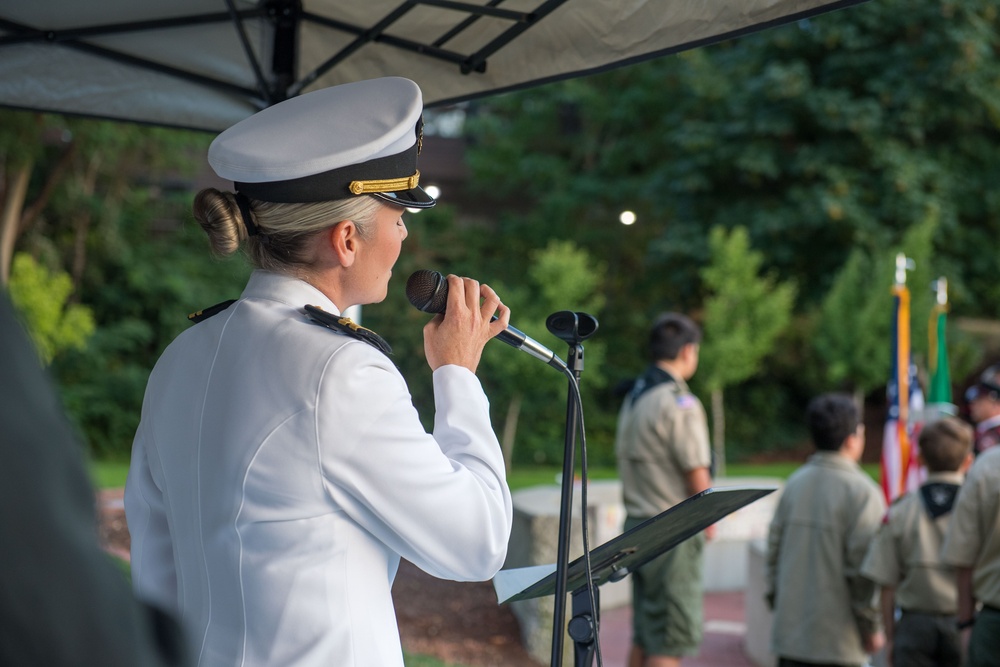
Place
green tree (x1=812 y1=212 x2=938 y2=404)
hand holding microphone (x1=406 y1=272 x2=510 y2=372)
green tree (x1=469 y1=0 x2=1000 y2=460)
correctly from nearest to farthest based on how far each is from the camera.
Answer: hand holding microphone (x1=406 y1=272 x2=510 y2=372) → green tree (x1=812 y1=212 x2=938 y2=404) → green tree (x1=469 y1=0 x2=1000 y2=460)

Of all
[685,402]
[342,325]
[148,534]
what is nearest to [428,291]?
[342,325]

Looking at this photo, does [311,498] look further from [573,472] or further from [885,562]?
[885,562]

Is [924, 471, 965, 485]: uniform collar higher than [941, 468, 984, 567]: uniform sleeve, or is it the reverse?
[924, 471, 965, 485]: uniform collar

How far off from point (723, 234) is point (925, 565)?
17.2 m

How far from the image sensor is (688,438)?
212 inches

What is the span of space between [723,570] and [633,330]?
1563 cm

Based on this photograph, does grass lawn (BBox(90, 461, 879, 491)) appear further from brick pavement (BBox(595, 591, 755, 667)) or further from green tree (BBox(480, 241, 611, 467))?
brick pavement (BBox(595, 591, 755, 667))

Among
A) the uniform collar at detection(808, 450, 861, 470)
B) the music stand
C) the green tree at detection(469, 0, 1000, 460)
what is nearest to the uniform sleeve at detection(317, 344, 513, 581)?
the music stand

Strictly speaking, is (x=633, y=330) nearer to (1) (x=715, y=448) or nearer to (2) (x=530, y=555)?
(1) (x=715, y=448)

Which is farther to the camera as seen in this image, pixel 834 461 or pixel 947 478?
pixel 834 461

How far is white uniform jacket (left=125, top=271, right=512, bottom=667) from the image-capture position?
1522 mm

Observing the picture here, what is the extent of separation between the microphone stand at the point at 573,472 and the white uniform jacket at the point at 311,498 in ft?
1.45

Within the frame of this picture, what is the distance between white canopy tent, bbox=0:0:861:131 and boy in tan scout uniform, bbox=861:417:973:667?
2.74 metres

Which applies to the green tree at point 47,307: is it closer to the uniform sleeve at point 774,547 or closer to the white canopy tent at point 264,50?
the white canopy tent at point 264,50
